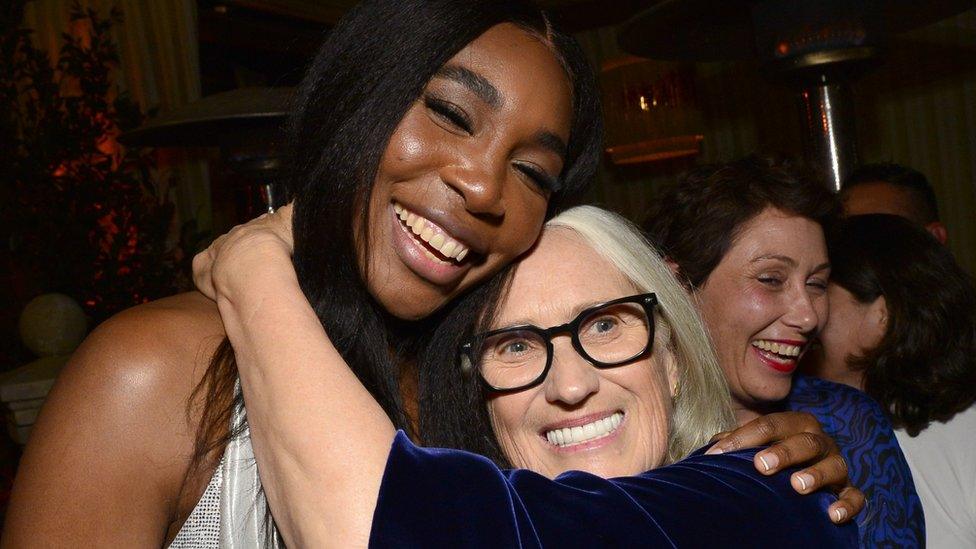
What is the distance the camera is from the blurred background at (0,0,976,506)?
8.68ft

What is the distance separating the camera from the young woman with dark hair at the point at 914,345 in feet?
7.82

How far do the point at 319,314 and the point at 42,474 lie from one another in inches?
19.1

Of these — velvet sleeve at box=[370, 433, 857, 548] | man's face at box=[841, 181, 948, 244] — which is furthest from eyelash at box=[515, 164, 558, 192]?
man's face at box=[841, 181, 948, 244]

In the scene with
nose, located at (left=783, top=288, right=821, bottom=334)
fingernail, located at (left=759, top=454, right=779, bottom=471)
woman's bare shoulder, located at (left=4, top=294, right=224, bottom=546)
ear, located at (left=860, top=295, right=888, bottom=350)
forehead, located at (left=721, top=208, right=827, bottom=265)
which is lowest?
ear, located at (left=860, top=295, right=888, bottom=350)

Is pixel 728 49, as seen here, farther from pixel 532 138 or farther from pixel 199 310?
pixel 199 310

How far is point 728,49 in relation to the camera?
9.58 ft

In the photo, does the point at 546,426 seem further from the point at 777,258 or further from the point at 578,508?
the point at 777,258

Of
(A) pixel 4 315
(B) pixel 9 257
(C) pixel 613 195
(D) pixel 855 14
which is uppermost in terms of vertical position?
(D) pixel 855 14

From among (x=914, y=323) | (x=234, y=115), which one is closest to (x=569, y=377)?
(x=914, y=323)

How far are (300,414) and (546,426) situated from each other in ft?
1.85

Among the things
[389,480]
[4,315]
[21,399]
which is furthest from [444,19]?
[4,315]

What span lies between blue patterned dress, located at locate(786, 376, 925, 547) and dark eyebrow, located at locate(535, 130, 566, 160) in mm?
1015

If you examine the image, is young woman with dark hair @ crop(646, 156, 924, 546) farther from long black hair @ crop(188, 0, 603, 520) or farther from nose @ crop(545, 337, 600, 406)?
long black hair @ crop(188, 0, 603, 520)

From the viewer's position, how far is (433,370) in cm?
180
